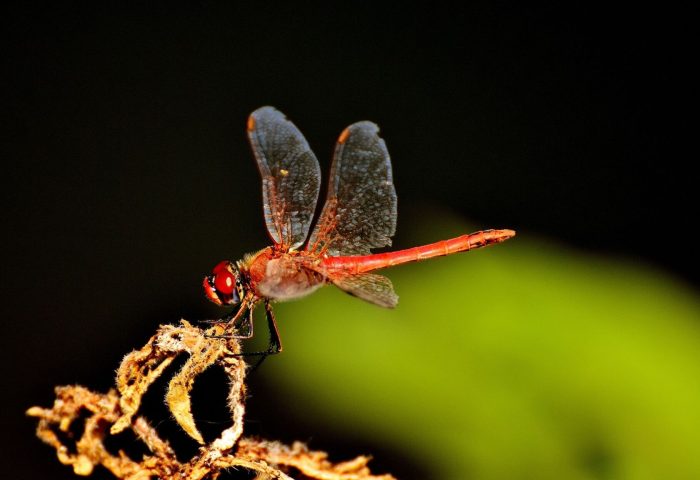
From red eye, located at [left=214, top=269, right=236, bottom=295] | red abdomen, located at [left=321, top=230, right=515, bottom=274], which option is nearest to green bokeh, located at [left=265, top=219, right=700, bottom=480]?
red abdomen, located at [left=321, top=230, right=515, bottom=274]

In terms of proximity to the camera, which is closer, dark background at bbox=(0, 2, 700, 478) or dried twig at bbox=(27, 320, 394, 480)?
dried twig at bbox=(27, 320, 394, 480)

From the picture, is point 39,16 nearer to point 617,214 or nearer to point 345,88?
point 345,88

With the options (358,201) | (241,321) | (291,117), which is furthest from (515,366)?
(291,117)

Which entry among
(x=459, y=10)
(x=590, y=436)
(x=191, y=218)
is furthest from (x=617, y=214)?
(x=191, y=218)

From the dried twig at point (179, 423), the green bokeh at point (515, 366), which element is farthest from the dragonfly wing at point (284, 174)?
the dried twig at point (179, 423)

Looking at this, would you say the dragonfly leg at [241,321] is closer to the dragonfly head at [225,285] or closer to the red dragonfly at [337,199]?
the dragonfly head at [225,285]

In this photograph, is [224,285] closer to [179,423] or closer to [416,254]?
[179,423]

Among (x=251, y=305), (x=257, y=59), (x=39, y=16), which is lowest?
(x=251, y=305)

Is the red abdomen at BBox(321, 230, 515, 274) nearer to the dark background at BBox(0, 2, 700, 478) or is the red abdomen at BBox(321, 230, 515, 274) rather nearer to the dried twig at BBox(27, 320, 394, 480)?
the dried twig at BBox(27, 320, 394, 480)
